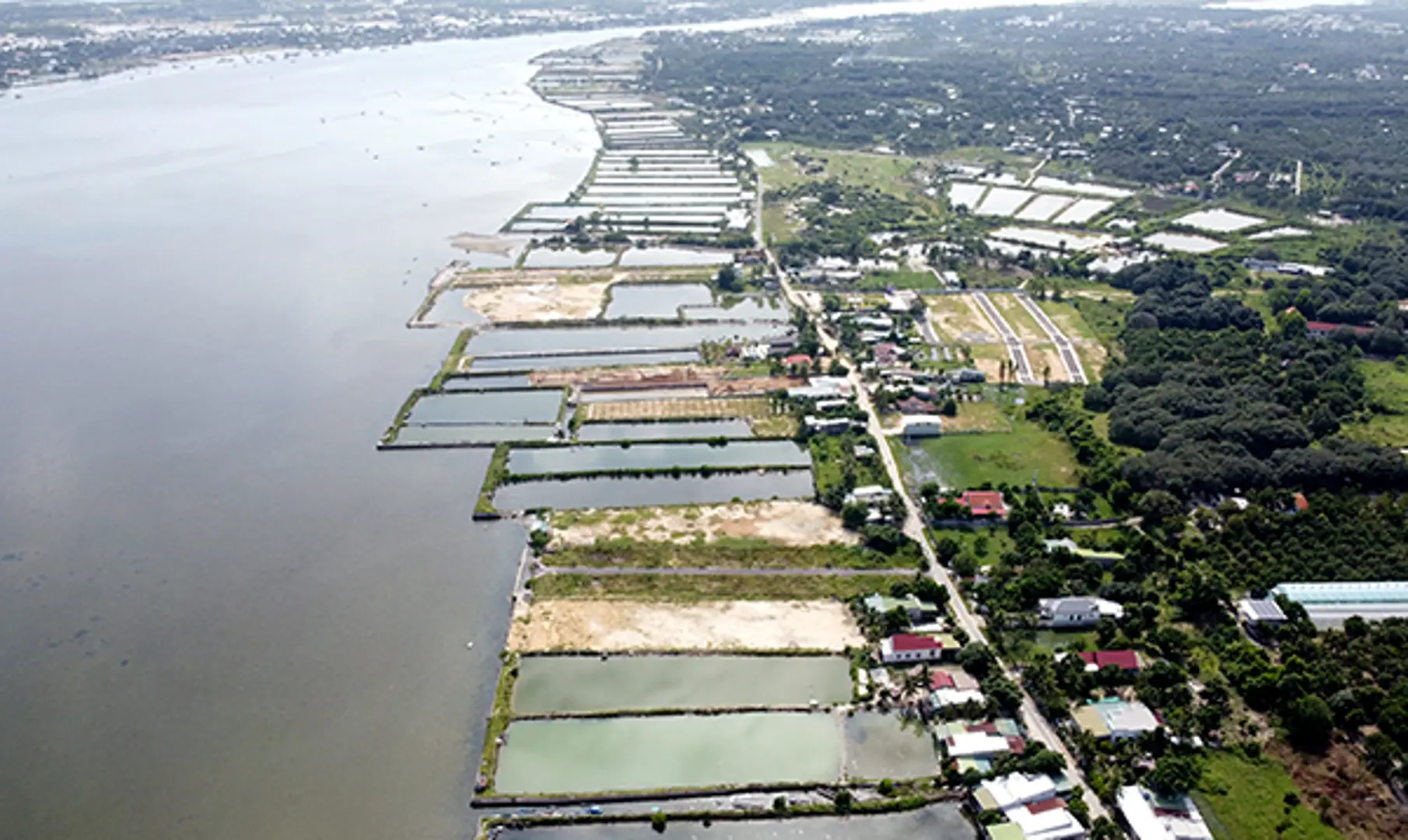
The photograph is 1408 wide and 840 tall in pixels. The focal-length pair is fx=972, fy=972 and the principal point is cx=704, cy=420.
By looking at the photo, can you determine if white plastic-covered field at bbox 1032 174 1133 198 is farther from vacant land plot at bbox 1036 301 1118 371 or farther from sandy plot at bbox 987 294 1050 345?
sandy plot at bbox 987 294 1050 345

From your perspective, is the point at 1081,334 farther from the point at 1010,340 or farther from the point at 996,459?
the point at 996,459

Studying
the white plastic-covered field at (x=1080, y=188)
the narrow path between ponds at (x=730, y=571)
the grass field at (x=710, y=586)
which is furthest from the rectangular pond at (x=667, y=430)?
the white plastic-covered field at (x=1080, y=188)

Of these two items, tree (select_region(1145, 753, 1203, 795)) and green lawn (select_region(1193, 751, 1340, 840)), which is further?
tree (select_region(1145, 753, 1203, 795))

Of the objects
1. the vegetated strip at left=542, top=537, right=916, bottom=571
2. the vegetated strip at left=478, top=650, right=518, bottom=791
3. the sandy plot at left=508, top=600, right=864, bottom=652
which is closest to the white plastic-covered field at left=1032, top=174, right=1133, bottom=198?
the vegetated strip at left=542, top=537, right=916, bottom=571

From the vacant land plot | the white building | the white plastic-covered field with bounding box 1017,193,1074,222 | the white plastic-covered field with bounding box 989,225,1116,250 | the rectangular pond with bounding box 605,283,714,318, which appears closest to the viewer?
the white building

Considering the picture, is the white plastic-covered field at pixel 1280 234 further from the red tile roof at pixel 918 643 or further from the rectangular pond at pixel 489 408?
the red tile roof at pixel 918 643

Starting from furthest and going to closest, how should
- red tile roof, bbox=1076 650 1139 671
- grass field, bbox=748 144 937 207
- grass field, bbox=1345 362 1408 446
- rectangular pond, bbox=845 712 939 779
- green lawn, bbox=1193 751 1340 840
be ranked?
1. grass field, bbox=748 144 937 207
2. grass field, bbox=1345 362 1408 446
3. red tile roof, bbox=1076 650 1139 671
4. rectangular pond, bbox=845 712 939 779
5. green lawn, bbox=1193 751 1340 840
